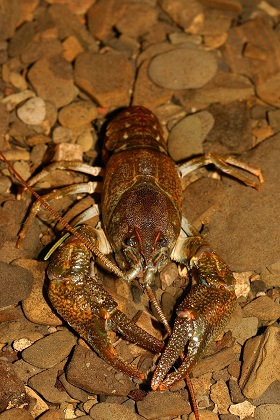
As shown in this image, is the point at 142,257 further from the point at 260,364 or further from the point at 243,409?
the point at 243,409

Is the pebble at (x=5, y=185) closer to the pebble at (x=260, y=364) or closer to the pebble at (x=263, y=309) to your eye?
the pebble at (x=263, y=309)

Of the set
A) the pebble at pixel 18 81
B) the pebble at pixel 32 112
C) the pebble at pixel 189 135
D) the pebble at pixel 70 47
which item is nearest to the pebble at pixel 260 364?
the pebble at pixel 189 135

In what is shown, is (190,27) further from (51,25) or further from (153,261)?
(153,261)

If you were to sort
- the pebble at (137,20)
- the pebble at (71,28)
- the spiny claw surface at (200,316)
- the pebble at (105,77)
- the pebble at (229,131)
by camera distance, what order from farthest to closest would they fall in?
1. the pebble at (137,20)
2. the pebble at (71,28)
3. the pebble at (105,77)
4. the pebble at (229,131)
5. the spiny claw surface at (200,316)

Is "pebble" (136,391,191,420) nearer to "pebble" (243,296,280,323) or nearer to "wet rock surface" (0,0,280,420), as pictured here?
"wet rock surface" (0,0,280,420)

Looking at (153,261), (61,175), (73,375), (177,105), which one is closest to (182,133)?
(177,105)

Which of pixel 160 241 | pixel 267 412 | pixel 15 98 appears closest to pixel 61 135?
pixel 15 98
